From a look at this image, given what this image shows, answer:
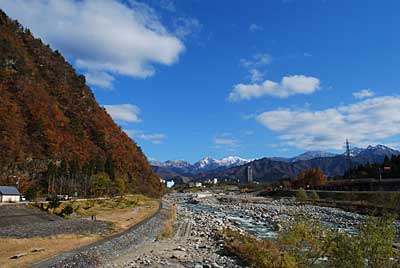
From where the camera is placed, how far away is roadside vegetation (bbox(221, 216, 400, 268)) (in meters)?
10.4

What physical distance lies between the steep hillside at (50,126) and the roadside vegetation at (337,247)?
69671mm

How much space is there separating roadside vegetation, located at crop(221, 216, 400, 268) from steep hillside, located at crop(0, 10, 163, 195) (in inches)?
2743

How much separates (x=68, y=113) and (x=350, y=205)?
89.4 metres

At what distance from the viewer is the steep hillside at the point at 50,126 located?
79.4 meters

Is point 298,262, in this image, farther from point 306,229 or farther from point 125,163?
point 125,163

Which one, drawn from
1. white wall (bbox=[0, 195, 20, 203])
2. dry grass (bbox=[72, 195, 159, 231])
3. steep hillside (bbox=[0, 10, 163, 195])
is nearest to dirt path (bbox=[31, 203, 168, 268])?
dry grass (bbox=[72, 195, 159, 231])

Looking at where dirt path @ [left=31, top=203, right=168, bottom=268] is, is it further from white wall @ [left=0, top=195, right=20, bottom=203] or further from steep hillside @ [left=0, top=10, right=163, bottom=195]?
steep hillside @ [left=0, top=10, right=163, bottom=195]

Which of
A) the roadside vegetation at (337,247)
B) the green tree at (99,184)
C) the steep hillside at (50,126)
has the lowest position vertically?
the roadside vegetation at (337,247)

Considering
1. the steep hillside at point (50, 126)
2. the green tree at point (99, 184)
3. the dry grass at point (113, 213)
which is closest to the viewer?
the dry grass at point (113, 213)

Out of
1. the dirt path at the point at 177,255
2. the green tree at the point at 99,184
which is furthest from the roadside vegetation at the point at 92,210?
the dirt path at the point at 177,255

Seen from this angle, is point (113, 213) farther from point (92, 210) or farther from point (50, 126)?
point (50, 126)

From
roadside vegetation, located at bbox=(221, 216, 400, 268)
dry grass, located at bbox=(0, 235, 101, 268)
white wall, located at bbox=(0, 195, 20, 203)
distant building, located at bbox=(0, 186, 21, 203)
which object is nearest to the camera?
roadside vegetation, located at bbox=(221, 216, 400, 268)

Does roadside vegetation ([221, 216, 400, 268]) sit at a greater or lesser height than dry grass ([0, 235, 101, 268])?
greater

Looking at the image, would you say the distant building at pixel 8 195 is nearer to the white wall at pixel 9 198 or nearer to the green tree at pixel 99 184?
the white wall at pixel 9 198
